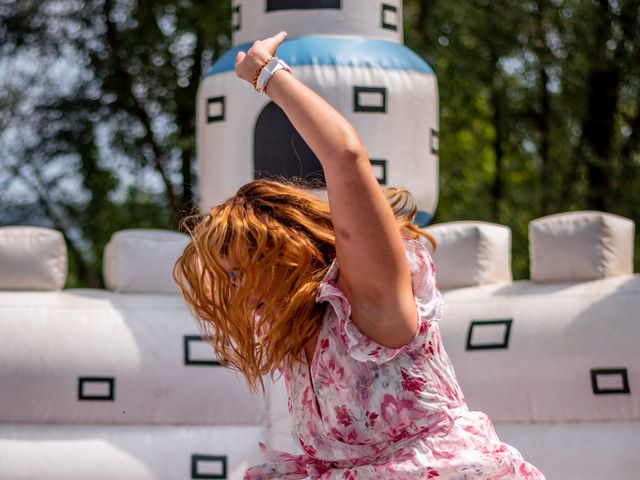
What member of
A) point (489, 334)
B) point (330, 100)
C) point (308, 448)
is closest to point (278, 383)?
point (489, 334)

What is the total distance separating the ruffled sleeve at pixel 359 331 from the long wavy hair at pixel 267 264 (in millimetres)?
29

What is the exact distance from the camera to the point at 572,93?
6539mm

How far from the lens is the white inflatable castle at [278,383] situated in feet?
8.89

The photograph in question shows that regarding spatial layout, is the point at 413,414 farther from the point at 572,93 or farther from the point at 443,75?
the point at 572,93

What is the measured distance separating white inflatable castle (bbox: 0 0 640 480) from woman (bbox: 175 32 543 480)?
1410mm

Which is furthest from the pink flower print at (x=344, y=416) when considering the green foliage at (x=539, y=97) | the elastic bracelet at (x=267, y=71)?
the green foliage at (x=539, y=97)

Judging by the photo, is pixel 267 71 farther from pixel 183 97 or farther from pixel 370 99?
pixel 183 97

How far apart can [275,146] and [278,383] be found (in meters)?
0.72

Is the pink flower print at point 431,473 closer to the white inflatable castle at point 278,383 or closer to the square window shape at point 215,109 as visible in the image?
the white inflatable castle at point 278,383

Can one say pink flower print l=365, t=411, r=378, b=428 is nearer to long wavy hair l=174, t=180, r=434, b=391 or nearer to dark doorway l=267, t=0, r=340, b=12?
long wavy hair l=174, t=180, r=434, b=391

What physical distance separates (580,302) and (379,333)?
1.66 m

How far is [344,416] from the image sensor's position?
1293 mm

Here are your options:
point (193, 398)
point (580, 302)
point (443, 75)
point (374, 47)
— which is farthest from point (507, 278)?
point (443, 75)

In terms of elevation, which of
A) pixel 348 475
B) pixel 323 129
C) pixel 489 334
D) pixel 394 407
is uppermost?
pixel 323 129
